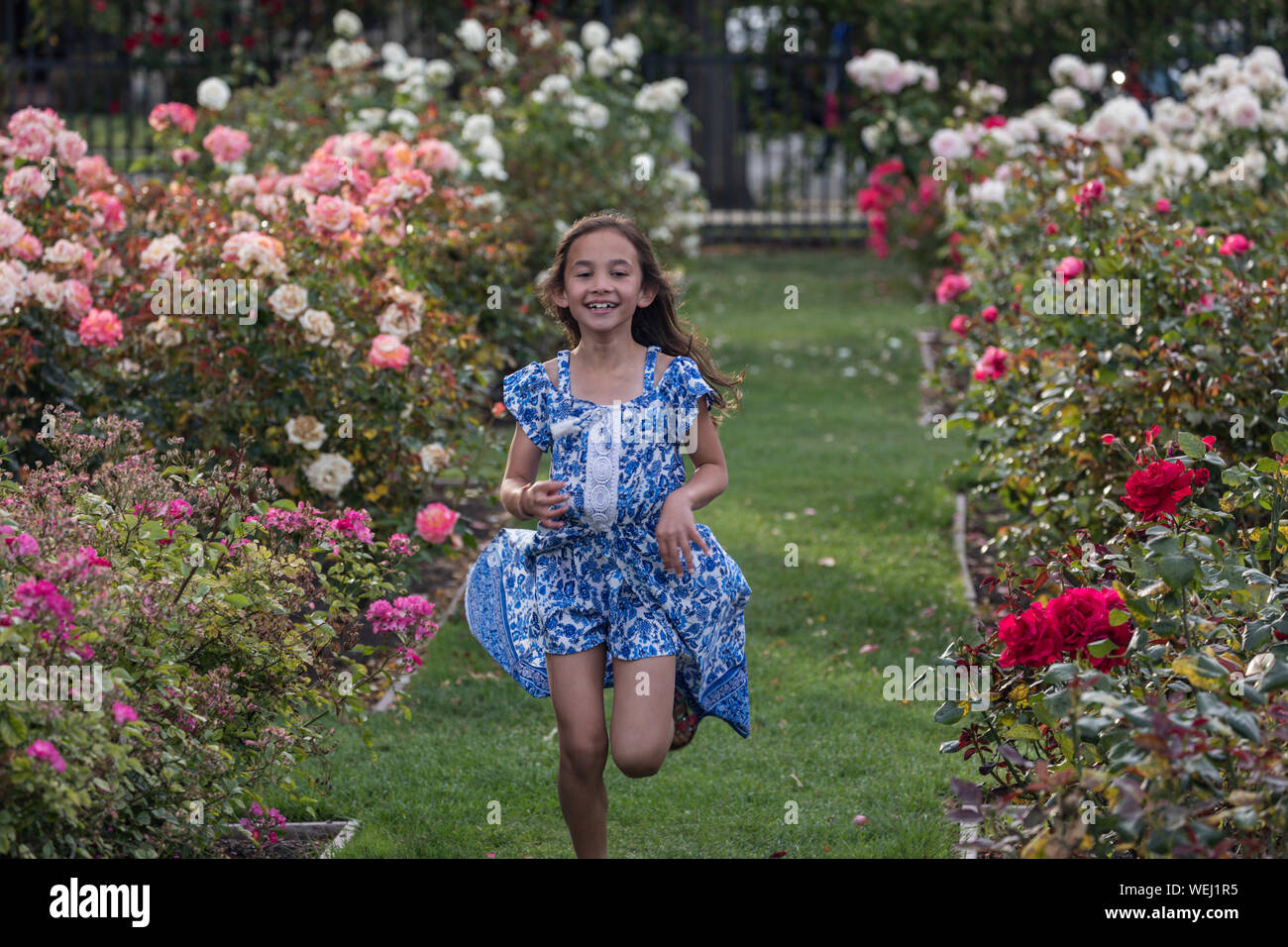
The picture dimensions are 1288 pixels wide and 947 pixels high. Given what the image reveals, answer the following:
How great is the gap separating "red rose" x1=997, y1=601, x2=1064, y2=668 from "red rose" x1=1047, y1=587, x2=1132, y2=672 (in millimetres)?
13

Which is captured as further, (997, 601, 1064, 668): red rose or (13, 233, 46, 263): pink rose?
(13, 233, 46, 263): pink rose

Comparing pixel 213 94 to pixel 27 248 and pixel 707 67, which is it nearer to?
pixel 27 248

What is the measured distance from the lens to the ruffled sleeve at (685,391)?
3.28 meters

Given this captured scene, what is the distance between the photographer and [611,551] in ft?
10.5

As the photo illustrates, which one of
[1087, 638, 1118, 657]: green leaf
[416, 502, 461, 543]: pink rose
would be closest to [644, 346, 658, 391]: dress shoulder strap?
[1087, 638, 1118, 657]: green leaf

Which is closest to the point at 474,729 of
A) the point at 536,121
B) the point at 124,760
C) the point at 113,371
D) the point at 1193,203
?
the point at 113,371

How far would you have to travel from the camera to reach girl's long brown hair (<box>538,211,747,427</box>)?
341 cm

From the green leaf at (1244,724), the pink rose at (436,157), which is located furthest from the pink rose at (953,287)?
the green leaf at (1244,724)

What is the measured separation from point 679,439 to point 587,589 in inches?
15.4

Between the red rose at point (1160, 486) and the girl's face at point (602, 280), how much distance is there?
1.17 metres

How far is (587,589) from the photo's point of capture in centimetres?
319

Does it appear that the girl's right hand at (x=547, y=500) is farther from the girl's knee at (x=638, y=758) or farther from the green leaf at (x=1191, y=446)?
the green leaf at (x=1191, y=446)

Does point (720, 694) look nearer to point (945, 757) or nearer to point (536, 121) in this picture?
point (945, 757)

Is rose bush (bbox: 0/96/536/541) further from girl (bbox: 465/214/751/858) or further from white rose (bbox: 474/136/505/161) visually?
white rose (bbox: 474/136/505/161)
